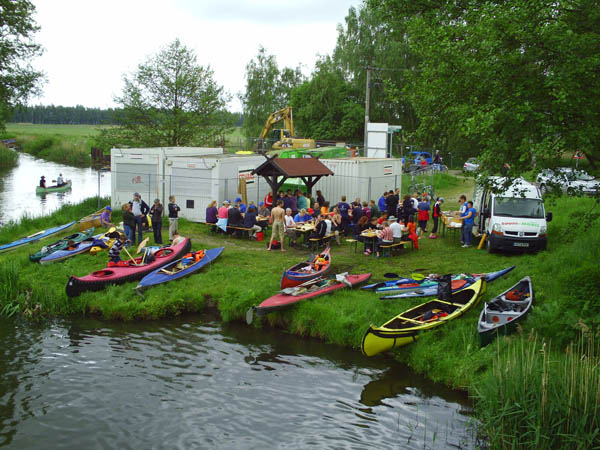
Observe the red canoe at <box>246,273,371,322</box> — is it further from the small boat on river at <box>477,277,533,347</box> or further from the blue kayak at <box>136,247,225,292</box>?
the small boat on river at <box>477,277,533,347</box>

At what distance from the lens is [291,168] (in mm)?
21344

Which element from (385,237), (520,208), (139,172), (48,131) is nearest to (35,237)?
(139,172)

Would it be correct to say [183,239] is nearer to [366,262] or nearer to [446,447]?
[366,262]

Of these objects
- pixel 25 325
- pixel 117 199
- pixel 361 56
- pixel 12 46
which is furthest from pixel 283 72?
pixel 25 325

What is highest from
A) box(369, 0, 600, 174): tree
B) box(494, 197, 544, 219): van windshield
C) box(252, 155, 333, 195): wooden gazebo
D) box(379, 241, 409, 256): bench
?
box(369, 0, 600, 174): tree

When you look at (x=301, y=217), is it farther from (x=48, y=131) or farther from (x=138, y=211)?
(x=48, y=131)

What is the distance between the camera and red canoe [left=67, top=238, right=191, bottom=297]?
15.8m

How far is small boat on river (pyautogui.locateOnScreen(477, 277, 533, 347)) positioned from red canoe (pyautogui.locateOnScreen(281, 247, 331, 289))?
4.67m

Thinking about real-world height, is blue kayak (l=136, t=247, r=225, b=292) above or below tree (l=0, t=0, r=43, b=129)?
below

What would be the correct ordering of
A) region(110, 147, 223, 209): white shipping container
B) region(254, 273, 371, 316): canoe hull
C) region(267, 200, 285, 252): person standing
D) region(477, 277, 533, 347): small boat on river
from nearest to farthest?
region(477, 277, 533, 347): small boat on river < region(254, 273, 371, 316): canoe hull < region(267, 200, 285, 252): person standing < region(110, 147, 223, 209): white shipping container

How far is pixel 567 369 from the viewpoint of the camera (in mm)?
8414

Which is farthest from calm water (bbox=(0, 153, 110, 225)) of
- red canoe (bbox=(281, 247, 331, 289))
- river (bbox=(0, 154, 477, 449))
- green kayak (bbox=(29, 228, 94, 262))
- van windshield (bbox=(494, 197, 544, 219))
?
van windshield (bbox=(494, 197, 544, 219))

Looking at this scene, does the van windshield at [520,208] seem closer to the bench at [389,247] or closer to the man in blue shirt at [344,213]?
the bench at [389,247]

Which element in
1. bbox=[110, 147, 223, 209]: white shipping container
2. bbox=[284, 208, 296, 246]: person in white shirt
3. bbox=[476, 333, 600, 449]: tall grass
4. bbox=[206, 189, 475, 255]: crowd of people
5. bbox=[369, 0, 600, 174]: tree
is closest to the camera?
bbox=[476, 333, 600, 449]: tall grass
